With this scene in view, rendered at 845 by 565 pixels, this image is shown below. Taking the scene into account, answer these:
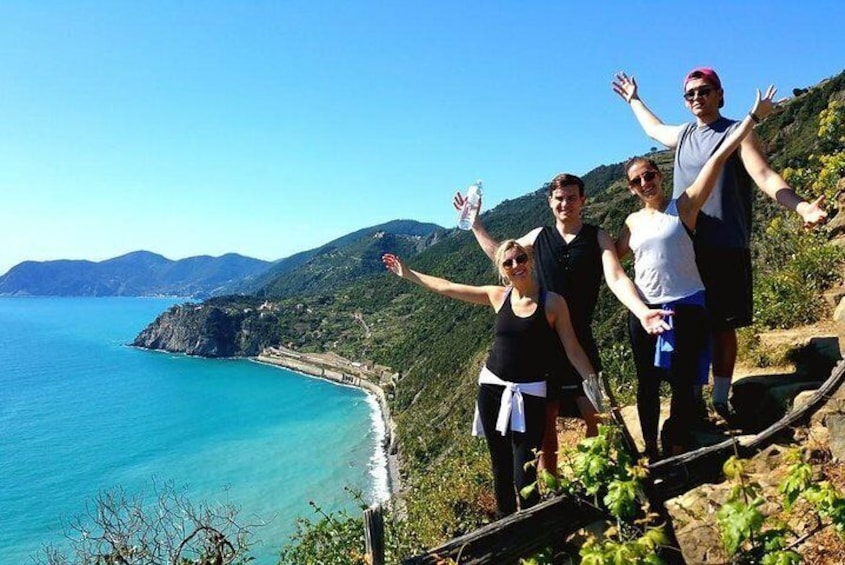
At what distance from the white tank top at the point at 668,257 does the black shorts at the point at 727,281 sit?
1.36 ft

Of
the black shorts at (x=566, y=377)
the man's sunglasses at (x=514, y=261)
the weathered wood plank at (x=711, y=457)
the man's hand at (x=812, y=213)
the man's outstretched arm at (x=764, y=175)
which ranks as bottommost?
the weathered wood plank at (x=711, y=457)

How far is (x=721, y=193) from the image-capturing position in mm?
3490

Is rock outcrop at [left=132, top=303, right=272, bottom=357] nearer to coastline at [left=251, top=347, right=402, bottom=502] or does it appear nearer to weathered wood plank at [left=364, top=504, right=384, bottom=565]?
coastline at [left=251, top=347, right=402, bottom=502]

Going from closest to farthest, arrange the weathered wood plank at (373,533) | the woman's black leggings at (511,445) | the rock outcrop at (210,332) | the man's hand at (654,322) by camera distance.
Answer: the weathered wood plank at (373,533) < the man's hand at (654,322) < the woman's black leggings at (511,445) < the rock outcrop at (210,332)

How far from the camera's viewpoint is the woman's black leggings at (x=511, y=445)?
316cm

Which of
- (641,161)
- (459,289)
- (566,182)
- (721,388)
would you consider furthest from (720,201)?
(459,289)

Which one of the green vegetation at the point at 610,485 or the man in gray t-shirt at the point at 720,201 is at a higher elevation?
the man in gray t-shirt at the point at 720,201

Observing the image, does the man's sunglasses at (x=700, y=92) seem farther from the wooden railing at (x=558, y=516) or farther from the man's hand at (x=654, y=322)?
the wooden railing at (x=558, y=516)

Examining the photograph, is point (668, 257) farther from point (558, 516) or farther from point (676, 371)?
point (558, 516)

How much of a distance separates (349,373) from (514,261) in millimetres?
90416

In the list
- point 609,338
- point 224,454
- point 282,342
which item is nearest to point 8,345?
point 282,342

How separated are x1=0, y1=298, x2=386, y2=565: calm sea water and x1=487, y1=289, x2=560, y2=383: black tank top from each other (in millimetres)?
25628

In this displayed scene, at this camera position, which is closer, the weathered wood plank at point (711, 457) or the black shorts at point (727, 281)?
the weathered wood plank at point (711, 457)

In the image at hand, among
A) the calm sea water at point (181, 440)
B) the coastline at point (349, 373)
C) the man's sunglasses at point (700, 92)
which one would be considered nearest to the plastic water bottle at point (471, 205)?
the man's sunglasses at point (700, 92)
